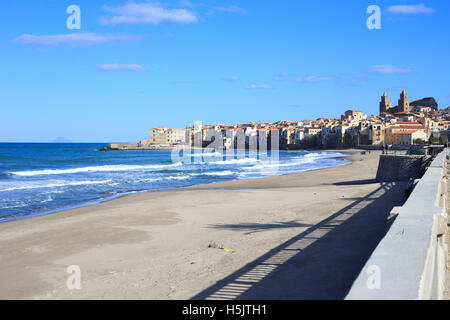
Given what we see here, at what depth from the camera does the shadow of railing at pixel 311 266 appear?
6055 mm

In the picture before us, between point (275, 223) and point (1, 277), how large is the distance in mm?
6805

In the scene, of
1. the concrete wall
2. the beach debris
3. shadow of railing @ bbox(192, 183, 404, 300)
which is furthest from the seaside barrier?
the concrete wall

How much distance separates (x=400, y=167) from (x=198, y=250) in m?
15.9

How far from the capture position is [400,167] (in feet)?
70.7

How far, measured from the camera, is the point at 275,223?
38.2ft

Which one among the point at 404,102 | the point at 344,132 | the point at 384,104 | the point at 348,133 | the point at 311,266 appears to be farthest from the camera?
the point at 384,104

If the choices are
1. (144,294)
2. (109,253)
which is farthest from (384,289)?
(109,253)

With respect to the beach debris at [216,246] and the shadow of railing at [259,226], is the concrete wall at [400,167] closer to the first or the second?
the shadow of railing at [259,226]

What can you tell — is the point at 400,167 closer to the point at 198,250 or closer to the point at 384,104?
the point at 198,250

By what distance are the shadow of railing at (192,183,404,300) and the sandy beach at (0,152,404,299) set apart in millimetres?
17

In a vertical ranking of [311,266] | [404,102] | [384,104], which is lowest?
[311,266]

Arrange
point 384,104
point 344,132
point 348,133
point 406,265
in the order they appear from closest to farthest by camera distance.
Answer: point 406,265, point 348,133, point 344,132, point 384,104

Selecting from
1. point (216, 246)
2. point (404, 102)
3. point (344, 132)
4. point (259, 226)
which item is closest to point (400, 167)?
point (259, 226)

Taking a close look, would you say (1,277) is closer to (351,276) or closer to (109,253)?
(109,253)
